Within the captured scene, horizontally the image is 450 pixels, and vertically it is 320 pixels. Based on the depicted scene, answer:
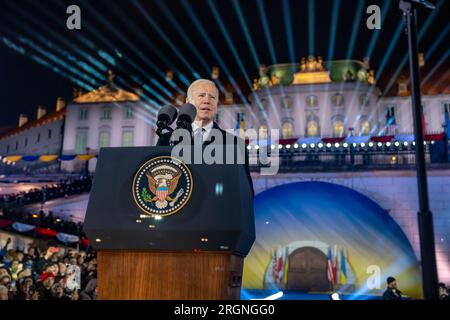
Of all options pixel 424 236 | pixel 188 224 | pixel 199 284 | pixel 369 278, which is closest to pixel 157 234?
pixel 188 224

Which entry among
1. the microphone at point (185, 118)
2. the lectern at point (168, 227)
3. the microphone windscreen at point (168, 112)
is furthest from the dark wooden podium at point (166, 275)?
the microphone windscreen at point (168, 112)

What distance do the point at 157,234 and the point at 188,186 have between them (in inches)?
13.5

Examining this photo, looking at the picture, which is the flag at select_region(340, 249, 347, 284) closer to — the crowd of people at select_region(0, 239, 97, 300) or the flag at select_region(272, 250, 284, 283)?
the flag at select_region(272, 250, 284, 283)

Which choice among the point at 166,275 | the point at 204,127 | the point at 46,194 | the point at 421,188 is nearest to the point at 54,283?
the point at 204,127

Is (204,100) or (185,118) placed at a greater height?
(204,100)

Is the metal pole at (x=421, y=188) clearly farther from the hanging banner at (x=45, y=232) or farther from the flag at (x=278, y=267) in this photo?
the hanging banner at (x=45, y=232)

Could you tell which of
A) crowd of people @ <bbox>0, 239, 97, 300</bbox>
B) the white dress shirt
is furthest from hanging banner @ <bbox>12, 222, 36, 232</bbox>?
the white dress shirt

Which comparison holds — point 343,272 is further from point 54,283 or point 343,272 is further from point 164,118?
point 164,118

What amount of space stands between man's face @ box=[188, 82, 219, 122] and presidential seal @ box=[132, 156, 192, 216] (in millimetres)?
1078

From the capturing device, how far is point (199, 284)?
2.74 metres

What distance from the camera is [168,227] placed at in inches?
110

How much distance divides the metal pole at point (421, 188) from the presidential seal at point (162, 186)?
1.77m

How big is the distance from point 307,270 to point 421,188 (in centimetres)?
2653

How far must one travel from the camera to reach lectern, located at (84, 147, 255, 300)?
9.02 feet
